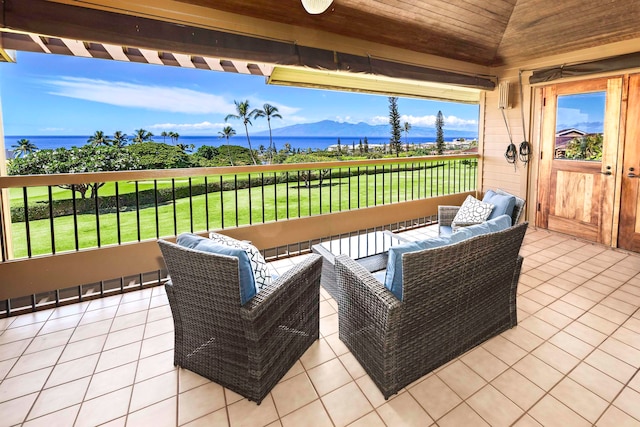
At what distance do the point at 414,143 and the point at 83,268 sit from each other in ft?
55.2

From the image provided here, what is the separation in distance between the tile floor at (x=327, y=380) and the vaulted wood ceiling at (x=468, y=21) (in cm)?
312

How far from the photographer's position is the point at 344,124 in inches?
887

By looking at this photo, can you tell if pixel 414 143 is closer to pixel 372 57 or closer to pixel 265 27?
pixel 372 57

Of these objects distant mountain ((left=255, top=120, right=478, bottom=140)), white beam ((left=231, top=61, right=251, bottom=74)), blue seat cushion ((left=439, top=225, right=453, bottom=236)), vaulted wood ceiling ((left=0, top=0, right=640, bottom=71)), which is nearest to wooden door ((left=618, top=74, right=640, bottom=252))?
vaulted wood ceiling ((left=0, top=0, right=640, bottom=71))

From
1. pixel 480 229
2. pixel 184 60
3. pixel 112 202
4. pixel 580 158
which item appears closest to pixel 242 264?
pixel 480 229

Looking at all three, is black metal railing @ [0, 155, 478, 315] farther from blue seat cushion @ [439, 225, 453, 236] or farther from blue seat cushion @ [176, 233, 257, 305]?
blue seat cushion @ [176, 233, 257, 305]

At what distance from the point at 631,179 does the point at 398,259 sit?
426 cm

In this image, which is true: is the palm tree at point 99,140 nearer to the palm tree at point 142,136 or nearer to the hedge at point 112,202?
the palm tree at point 142,136

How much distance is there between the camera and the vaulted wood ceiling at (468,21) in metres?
3.51

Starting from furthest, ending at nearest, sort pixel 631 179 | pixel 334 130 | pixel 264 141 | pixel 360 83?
pixel 334 130 < pixel 264 141 < pixel 360 83 < pixel 631 179

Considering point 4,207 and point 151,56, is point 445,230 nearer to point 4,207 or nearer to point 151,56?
point 151,56

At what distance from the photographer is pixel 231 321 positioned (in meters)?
1.65

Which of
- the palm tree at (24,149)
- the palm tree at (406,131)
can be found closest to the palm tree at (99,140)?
the palm tree at (24,149)

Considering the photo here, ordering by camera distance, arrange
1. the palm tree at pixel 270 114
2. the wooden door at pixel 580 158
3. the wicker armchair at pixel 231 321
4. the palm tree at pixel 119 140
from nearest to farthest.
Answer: the wicker armchair at pixel 231 321 → the wooden door at pixel 580 158 → the palm tree at pixel 119 140 → the palm tree at pixel 270 114
